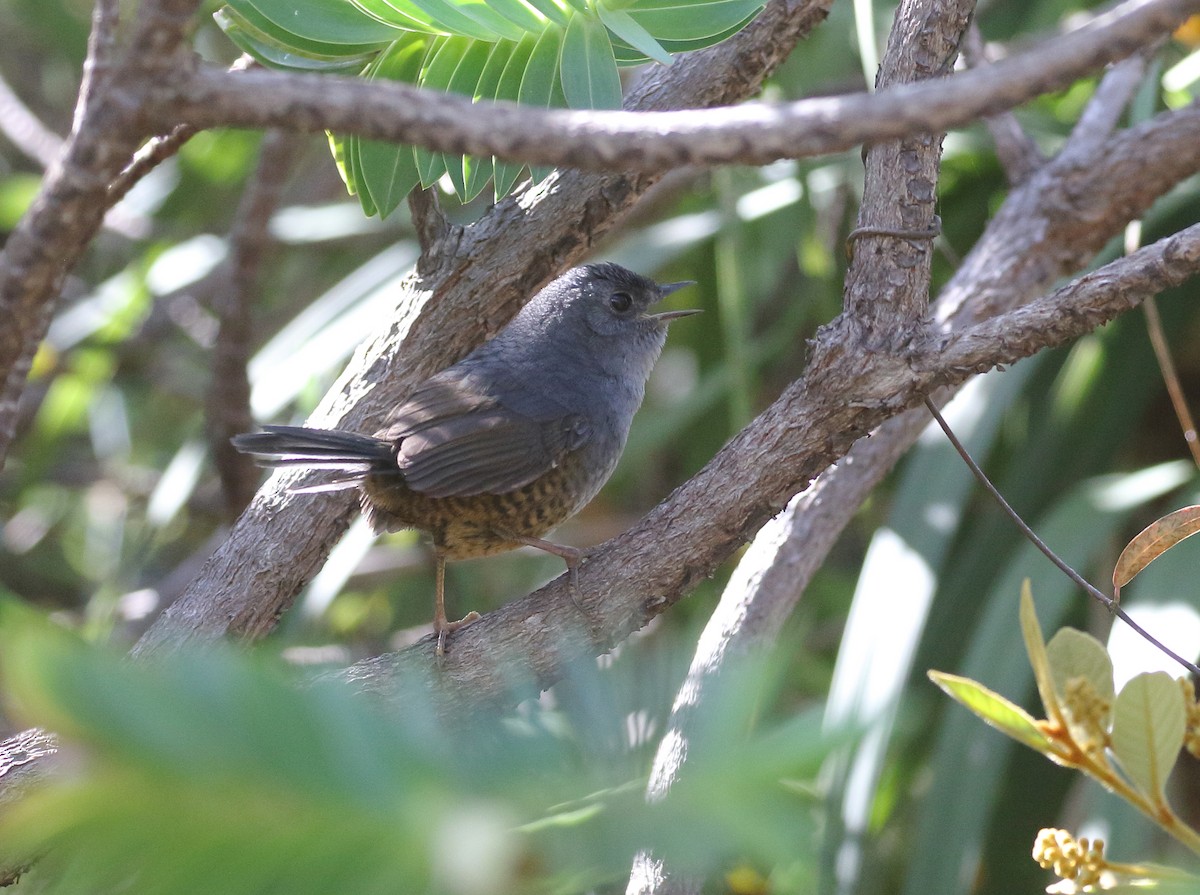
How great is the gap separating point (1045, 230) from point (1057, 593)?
862mm

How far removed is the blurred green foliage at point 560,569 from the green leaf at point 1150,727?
19 centimetres

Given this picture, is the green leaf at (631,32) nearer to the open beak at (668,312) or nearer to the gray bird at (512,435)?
the gray bird at (512,435)

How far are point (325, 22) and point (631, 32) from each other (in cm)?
50

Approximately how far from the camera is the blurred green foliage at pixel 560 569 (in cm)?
47

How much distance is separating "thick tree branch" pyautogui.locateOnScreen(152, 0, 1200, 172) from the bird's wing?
125 cm

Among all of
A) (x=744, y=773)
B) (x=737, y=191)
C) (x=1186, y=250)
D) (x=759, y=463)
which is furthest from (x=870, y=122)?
(x=737, y=191)

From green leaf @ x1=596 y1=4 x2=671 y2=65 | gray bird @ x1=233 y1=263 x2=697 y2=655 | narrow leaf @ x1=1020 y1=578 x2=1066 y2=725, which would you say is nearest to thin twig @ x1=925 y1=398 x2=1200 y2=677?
narrow leaf @ x1=1020 y1=578 x2=1066 y2=725

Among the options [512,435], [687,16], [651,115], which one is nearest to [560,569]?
[512,435]

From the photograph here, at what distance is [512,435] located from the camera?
8.42ft

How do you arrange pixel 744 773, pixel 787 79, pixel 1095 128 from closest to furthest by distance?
1. pixel 744 773
2. pixel 1095 128
3. pixel 787 79

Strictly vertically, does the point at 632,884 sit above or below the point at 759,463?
below

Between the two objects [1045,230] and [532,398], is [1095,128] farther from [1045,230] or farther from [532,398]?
[532,398]

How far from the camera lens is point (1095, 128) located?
2.72 metres

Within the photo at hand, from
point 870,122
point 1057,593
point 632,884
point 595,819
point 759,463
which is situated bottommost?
point 1057,593
